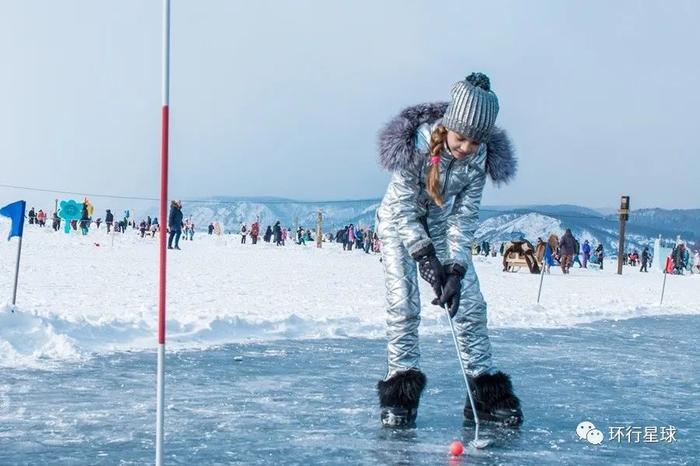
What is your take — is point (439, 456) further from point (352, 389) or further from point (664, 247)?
point (664, 247)

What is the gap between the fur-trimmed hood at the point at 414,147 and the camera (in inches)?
185

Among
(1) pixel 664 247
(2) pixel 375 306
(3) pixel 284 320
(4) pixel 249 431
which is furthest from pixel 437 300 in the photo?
(1) pixel 664 247

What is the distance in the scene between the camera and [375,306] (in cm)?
1232

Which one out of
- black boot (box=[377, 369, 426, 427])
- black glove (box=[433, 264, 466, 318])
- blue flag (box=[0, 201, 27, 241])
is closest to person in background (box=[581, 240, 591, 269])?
blue flag (box=[0, 201, 27, 241])

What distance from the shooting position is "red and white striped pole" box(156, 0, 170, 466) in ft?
9.82

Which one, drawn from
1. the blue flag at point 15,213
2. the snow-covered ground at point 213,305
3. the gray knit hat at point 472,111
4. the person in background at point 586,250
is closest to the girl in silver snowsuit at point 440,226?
the gray knit hat at point 472,111

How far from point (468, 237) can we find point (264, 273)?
14.8 m

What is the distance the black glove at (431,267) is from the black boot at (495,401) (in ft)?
2.07

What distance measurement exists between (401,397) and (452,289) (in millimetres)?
647

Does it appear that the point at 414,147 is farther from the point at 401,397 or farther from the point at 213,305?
the point at 213,305

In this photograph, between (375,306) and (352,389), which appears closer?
(352,389)

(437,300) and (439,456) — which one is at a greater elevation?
(437,300)

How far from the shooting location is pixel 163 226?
305cm

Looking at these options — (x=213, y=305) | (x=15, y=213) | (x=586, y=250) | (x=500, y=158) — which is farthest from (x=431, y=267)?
(x=586, y=250)
